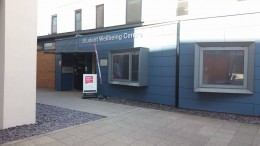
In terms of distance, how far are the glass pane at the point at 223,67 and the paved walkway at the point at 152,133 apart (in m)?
1.51

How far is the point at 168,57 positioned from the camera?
8703mm

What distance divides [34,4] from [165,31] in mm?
4787

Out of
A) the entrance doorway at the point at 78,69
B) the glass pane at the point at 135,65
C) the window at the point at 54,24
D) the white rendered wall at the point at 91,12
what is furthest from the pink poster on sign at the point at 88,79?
the window at the point at 54,24

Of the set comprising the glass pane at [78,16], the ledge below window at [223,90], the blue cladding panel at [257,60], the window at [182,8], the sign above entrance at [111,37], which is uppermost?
the glass pane at [78,16]

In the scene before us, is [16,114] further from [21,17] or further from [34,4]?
[34,4]

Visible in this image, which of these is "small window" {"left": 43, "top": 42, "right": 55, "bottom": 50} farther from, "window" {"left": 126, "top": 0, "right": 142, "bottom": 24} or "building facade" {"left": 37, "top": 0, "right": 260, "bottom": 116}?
"window" {"left": 126, "top": 0, "right": 142, "bottom": 24}

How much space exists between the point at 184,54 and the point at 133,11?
591 cm

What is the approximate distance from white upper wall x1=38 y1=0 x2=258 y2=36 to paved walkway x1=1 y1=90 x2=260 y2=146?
12.3 ft

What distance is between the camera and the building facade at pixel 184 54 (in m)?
7.21

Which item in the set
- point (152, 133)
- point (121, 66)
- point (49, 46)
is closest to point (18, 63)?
point (152, 133)

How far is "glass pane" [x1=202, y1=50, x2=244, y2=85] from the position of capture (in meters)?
7.34

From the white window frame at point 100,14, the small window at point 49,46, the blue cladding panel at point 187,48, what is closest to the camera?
the blue cladding panel at point 187,48

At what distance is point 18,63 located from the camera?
5426mm

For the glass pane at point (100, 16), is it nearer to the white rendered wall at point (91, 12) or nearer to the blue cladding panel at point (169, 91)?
the white rendered wall at point (91, 12)
